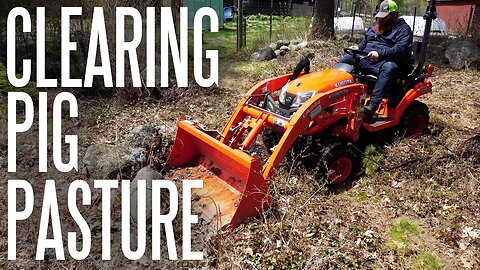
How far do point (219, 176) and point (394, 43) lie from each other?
2.62m

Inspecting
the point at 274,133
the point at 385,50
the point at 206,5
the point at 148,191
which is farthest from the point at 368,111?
the point at 206,5

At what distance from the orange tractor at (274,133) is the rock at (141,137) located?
1.75 feet

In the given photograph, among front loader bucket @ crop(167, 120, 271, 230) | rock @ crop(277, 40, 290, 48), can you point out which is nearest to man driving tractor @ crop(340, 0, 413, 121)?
front loader bucket @ crop(167, 120, 271, 230)

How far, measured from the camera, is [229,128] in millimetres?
4980

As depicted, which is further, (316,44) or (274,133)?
(316,44)

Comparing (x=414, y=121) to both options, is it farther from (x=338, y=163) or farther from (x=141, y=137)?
(x=141, y=137)

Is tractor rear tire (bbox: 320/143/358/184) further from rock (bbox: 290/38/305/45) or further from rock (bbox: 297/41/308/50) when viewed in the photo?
rock (bbox: 290/38/305/45)

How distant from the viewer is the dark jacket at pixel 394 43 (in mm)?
5285

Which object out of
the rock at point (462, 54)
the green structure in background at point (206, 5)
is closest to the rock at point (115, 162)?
the rock at point (462, 54)

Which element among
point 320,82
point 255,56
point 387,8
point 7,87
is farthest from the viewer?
point 255,56

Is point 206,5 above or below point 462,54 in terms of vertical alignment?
above

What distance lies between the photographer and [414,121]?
5891 mm

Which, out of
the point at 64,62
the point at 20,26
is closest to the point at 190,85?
the point at 64,62

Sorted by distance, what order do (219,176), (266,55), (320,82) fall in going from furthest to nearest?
(266,55) → (320,82) → (219,176)
